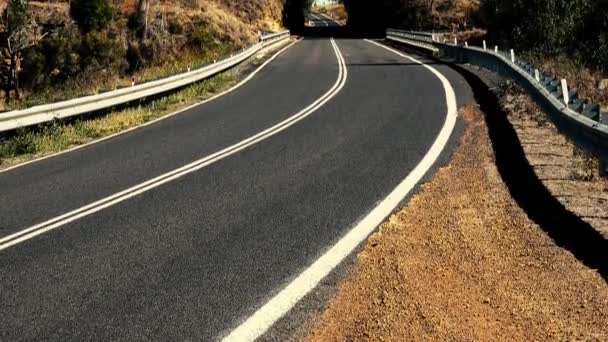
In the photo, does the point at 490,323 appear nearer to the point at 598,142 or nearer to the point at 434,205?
the point at 434,205

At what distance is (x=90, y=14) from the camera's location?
38.9m

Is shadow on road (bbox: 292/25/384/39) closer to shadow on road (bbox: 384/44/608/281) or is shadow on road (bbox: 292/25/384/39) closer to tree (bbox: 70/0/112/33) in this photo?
tree (bbox: 70/0/112/33)

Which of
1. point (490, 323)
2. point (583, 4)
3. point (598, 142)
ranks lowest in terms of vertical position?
point (490, 323)

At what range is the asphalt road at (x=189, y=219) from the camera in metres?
3.76

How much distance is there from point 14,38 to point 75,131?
28.7 metres

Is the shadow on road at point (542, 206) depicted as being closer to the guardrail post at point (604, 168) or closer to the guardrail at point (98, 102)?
the guardrail post at point (604, 168)

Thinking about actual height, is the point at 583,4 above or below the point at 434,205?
above

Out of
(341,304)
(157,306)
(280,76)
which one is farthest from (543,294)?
(280,76)

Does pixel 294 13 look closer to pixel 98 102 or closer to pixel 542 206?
pixel 98 102

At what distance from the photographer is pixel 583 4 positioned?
24812 mm

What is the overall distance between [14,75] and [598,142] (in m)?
34.7

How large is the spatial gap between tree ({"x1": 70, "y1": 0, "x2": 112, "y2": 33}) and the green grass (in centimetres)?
2689

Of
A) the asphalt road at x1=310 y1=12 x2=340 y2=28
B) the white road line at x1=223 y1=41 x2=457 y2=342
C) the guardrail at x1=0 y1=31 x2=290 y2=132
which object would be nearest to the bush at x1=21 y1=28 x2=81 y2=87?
the guardrail at x1=0 y1=31 x2=290 y2=132

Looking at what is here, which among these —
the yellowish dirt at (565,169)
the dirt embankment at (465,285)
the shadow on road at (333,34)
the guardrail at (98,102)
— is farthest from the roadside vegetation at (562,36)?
the shadow on road at (333,34)
